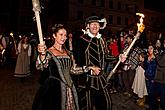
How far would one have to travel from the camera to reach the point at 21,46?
13.1 metres

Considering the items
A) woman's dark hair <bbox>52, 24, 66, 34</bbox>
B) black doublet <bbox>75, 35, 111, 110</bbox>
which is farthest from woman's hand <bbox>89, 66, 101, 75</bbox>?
woman's dark hair <bbox>52, 24, 66, 34</bbox>

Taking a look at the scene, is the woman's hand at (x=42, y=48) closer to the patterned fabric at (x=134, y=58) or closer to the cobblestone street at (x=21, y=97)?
the cobblestone street at (x=21, y=97)

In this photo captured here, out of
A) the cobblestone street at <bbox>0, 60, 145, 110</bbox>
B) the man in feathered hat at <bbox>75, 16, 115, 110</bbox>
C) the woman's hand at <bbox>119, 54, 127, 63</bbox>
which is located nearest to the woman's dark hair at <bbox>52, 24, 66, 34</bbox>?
the man in feathered hat at <bbox>75, 16, 115, 110</bbox>

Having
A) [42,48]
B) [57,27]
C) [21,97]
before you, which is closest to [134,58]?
[21,97]

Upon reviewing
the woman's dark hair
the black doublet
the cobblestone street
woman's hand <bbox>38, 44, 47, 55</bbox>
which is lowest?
the cobblestone street

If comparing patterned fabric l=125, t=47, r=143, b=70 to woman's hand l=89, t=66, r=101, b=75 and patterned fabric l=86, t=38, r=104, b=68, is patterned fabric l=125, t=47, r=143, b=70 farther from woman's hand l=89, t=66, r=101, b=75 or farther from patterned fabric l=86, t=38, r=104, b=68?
woman's hand l=89, t=66, r=101, b=75

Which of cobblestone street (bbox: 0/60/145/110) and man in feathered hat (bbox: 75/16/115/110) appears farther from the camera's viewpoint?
cobblestone street (bbox: 0/60/145/110)

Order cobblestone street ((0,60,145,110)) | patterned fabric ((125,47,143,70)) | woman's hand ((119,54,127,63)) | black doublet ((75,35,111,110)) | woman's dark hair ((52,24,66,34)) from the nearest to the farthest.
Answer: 1. woman's dark hair ((52,24,66,34))
2. woman's hand ((119,54,127,63))
3. black doublet ((75,35,111,110))
4. cobblestone street ((0,60,145,110))
5. patterned fabric ((125,47,143,70))

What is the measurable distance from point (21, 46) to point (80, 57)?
8.16m

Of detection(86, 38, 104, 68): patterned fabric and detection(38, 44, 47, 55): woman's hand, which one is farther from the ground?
detection(38, 44, 47, 55): woman's hand

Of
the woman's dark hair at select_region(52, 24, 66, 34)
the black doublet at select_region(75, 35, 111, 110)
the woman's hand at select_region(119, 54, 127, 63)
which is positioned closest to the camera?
the woman's dark hair at select_region(52, 24, 66, 34)

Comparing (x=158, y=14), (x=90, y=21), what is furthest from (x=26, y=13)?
(x=90, y=21)

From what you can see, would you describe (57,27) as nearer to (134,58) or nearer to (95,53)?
(95,53)

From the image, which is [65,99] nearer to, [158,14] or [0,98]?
[0,98]
